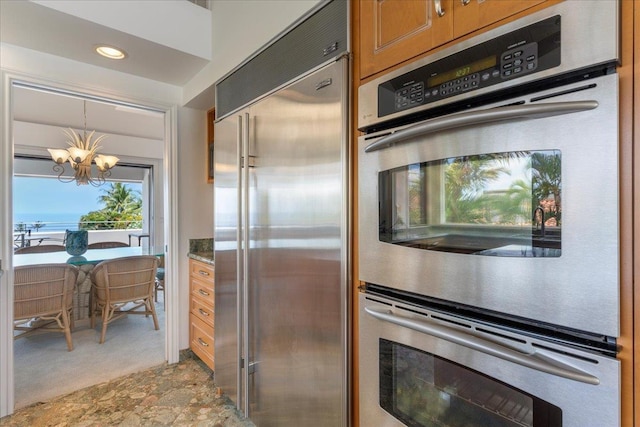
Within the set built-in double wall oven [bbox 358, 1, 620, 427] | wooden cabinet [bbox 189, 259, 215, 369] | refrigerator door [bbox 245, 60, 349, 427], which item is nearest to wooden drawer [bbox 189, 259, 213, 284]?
wooden cabinet [bbox 189, 259, 215, 369]

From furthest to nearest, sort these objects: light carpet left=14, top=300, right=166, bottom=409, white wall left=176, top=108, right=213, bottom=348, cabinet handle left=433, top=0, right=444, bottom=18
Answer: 1. white wall left=176, top=108, right=213, bottom=348
2. light carpet left=14, top=300, right=166, bottom=409
3. cabinet handle left=433, top=0, right=444, bottom=18

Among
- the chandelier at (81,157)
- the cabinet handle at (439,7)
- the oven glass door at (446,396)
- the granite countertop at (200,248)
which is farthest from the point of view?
the chandelier at (81,157)

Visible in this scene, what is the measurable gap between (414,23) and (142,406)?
2541 mm

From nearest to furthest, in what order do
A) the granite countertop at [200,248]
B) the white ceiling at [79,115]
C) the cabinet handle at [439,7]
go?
1. the cabinet handle at [439,7]
2. the granite countertop at [200,248]
3. the white ceiling at [79,115]

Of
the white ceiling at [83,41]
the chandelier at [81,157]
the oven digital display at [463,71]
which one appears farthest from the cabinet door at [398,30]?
the chandelier at [81,157]

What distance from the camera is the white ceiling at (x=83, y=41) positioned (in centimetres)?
169

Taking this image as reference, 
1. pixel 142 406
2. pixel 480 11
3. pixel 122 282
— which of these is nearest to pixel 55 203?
pixel 122 282

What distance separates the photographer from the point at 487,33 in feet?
2.61

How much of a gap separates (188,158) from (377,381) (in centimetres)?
233

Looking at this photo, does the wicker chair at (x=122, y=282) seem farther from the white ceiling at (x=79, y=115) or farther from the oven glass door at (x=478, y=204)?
the oven glass door at (x=478, y=204)

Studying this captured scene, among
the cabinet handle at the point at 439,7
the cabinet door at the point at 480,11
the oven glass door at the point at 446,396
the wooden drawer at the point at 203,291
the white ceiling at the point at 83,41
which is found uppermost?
the white ceiling at the point at 83,41

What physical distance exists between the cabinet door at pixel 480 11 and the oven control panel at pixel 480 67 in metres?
0.07

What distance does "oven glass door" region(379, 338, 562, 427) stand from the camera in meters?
0.74

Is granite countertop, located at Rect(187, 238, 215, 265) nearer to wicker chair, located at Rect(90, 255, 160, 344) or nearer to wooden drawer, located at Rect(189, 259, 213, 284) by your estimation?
wooden drawer, located at Rect(189, 259, 213, 284)
